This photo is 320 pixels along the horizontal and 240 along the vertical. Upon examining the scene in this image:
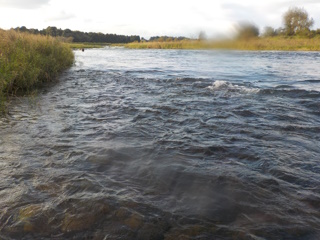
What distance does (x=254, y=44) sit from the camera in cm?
687

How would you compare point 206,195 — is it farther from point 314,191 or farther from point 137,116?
point 137,116

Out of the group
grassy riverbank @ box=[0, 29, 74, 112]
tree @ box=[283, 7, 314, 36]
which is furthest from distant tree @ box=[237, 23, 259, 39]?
tree @ box=[283, 7, 314, 36]

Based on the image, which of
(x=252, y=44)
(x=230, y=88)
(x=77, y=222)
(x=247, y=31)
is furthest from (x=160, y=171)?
(x=230, y=88)

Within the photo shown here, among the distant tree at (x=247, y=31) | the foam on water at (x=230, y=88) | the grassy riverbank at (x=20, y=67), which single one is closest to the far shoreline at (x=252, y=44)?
the distant tree at (x=247, y=31)

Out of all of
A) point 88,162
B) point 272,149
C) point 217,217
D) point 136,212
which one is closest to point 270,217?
point 217,217

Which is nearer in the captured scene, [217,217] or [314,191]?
[217,217]

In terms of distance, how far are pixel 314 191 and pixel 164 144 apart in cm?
230

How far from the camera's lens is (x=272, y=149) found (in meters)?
4.21

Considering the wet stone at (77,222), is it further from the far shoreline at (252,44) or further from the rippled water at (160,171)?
the far shoreline at (252,44)

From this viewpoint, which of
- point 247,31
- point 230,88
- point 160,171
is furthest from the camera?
point 230,88

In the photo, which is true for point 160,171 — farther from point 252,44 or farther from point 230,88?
point 230,88

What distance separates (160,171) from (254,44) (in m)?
4.99

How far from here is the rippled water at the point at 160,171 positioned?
2492 millimetres

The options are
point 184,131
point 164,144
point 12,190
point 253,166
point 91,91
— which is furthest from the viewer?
point 91,91
